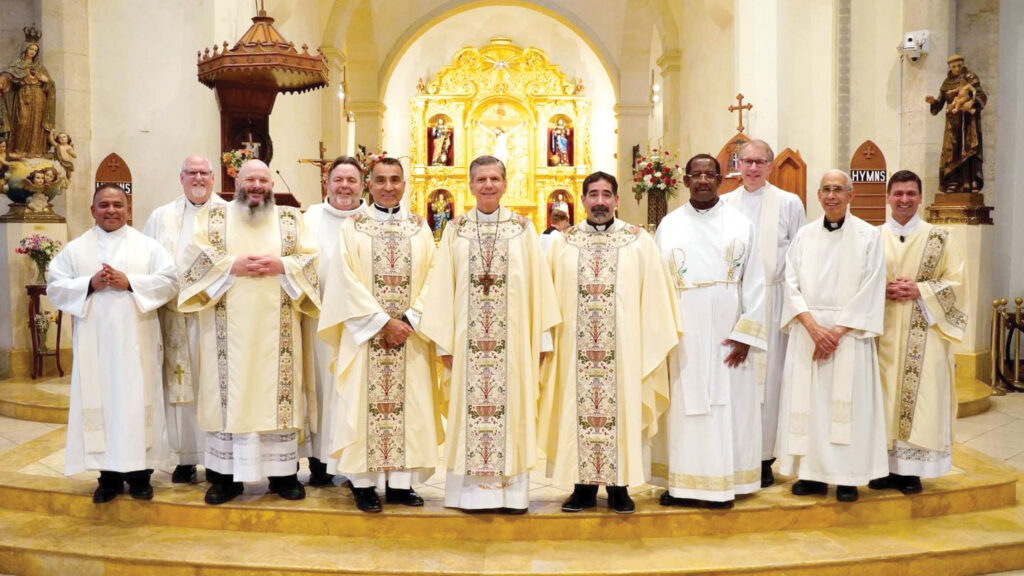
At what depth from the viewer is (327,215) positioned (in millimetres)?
4992

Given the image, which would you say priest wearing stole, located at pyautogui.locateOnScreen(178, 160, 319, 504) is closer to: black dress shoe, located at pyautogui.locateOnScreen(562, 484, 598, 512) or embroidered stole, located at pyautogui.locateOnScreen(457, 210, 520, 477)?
embroidered stole, located at pyautogui.locateOnScreen(457, 210, 520, 477)

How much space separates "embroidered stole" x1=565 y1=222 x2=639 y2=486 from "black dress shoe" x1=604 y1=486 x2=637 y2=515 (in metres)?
0.12

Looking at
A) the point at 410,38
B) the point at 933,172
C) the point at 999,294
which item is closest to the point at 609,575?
the point at 933,172

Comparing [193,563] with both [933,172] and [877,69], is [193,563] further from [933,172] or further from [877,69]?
[877,69]

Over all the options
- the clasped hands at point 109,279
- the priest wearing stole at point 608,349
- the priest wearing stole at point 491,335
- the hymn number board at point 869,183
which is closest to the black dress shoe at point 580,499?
the priest wearing stole at point 608,349

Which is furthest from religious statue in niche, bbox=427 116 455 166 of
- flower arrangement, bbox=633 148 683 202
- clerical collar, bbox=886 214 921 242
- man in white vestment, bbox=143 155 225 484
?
clerical collar, bbox=886 214 921 242

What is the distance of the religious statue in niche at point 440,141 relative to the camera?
2145cm

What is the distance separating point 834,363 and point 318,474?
2.81 m

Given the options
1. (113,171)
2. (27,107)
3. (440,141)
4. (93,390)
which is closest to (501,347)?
(93,390)

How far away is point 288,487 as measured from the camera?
4.68 meters

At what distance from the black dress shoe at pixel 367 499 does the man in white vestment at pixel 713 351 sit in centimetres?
144

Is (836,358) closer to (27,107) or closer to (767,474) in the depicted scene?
(767,474)

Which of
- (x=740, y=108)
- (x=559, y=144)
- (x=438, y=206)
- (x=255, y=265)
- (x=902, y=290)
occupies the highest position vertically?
(x=559, y=144)

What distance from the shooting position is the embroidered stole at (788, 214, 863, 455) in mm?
4621
